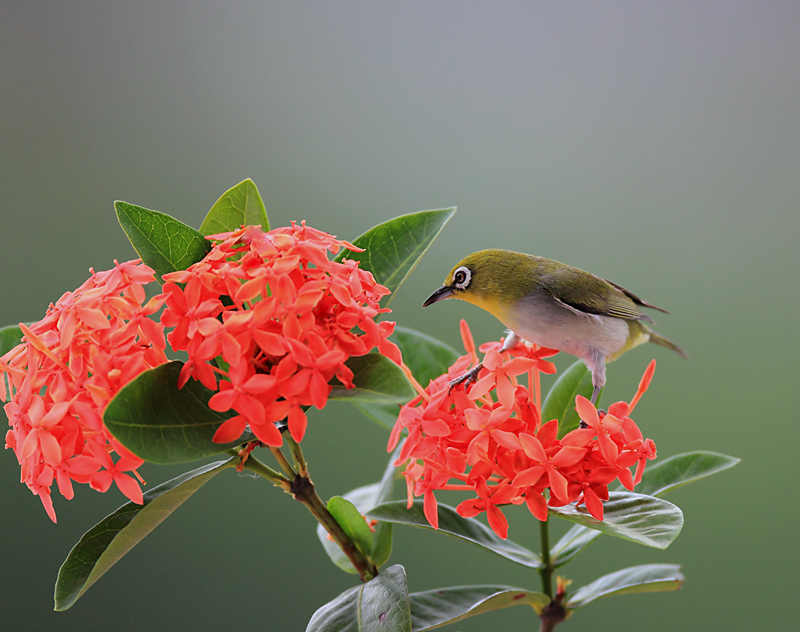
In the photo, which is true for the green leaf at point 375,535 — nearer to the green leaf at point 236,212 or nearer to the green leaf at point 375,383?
the green leaf at point 375,383

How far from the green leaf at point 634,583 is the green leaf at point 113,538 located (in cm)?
65

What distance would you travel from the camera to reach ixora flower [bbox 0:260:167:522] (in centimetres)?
68

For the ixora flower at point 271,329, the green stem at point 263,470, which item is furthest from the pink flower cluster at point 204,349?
the green stem at point 263,470

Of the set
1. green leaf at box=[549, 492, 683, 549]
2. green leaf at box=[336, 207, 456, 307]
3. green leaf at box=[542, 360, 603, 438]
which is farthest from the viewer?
green leaf at box=[542, 360, 603, 438]

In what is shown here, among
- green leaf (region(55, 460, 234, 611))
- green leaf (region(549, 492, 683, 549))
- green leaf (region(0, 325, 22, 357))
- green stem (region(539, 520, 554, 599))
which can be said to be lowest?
green stem (region(539, 520, 554, 599))

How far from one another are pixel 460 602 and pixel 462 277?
0.51 metres

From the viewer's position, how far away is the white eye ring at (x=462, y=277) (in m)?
1.06

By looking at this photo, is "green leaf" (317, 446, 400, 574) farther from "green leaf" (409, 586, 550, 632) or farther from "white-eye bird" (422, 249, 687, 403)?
"white-eye bird" (422, 249, 687, 403)

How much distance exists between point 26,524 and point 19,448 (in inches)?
87.8

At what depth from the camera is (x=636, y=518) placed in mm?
844

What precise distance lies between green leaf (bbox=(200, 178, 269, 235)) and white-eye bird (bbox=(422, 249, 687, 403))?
0.30 m

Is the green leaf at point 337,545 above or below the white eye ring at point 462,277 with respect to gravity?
below

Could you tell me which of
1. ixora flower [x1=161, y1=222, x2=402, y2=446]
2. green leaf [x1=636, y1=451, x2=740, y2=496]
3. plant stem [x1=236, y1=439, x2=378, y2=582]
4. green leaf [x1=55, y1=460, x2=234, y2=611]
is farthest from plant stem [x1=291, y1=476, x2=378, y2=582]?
green leaf [x1=636, y1=451, x2=740, y2=496]

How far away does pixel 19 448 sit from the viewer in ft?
2.41
